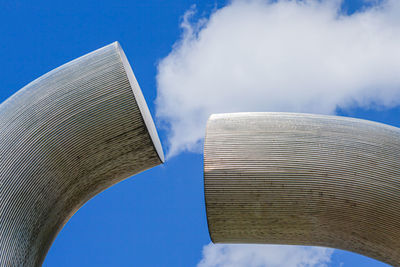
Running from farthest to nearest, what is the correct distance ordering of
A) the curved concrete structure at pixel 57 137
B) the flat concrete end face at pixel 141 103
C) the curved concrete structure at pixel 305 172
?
the flat concrete end face at pixel 141 103, the curved concrete structure at pixel 305 172, the curved concrete structure at pixel 57 137

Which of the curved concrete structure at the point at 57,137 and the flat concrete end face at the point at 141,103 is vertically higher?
the flat concrete end face at the point at 141,103

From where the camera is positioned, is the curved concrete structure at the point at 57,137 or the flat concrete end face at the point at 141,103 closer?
the curved concrete structure at the point at 57,137

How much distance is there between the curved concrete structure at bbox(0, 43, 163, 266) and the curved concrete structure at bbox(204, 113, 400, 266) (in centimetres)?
191

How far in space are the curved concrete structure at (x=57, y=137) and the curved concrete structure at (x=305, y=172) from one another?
6.27ft

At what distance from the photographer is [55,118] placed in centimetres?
1068

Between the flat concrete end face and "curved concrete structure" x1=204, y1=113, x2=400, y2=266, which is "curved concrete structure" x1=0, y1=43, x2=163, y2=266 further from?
"curved concrete structure" x1=204, y1=113, x2=400, y2=266

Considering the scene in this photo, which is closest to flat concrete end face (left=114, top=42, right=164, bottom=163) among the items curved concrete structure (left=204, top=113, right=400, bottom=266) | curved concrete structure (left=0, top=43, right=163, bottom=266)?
curved concrete structure (left=0, top=43, right=163, bottom=266)

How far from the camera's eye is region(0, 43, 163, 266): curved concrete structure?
10.2m

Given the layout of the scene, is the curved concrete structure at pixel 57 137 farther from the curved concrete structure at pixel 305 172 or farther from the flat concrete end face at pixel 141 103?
the curved concrete structure at pixel 305 172

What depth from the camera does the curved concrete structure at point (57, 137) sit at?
10.2m

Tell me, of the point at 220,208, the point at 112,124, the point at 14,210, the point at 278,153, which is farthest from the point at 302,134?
the point at 14,210

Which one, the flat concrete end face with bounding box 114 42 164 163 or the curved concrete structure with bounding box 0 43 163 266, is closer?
the curved concrete structure with bounding box 0 43 163 266

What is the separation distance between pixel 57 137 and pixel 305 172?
527 centimetres

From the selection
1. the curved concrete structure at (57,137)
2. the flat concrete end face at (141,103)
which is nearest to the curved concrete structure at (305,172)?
the flat concrete end face at (141,103)
